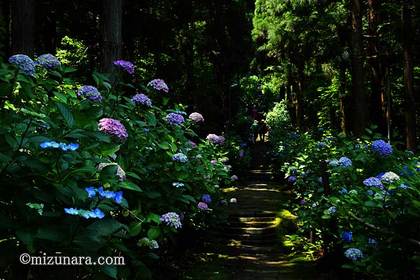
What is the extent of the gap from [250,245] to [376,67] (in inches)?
408

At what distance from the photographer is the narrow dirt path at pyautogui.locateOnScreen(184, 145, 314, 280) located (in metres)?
7.62

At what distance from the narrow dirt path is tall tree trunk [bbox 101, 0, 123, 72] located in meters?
3.45

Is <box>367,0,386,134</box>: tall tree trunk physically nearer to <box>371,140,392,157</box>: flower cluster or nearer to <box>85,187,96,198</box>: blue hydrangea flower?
<box>371,140,392,157</box>: flower cluster

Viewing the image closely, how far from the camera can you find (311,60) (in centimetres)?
2356

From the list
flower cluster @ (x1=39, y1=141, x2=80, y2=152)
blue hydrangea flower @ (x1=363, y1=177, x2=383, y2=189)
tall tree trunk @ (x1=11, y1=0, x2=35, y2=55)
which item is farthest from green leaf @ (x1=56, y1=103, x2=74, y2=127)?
tall tree trunk @ (x1=11, y1=0, x2=35, y2=55)

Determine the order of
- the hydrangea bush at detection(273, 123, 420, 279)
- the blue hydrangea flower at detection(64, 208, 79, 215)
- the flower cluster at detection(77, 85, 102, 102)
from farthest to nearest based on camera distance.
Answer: the hydrangea bush at detection(273, 123, 420, 279), the flower cluster at detection(77, 85, 102, 102), the blue hydrangea flower at detection(64, 208, 79, 215)

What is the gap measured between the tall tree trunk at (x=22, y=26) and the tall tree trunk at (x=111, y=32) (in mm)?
3287

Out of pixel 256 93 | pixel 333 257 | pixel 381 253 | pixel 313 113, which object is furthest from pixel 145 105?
pixel 256 93

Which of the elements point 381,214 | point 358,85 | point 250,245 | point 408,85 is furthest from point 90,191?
point 408,85

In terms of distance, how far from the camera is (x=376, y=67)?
17.4 metres

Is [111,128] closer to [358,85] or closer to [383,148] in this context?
[383,148]

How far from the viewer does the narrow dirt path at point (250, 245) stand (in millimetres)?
7621

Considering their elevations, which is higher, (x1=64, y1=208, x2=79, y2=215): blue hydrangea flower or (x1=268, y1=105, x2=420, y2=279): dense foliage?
(x1=64, y1=208, x2=79, y2=215): blue hydrangea flower

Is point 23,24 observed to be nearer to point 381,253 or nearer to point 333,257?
point 333,257
